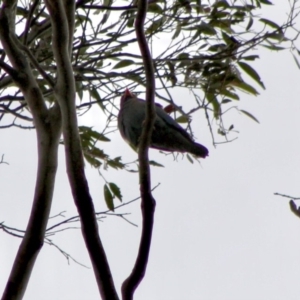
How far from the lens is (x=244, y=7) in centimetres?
326

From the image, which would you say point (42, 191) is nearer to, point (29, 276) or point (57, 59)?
point (29, 276)

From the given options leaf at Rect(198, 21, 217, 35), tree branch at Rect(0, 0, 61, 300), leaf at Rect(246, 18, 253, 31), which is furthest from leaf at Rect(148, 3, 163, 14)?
tree branch at Rect(0, 0, 61, 300)

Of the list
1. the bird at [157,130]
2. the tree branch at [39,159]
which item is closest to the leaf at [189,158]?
the bird at [157,130]

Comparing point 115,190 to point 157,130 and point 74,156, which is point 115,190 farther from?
point 74,156

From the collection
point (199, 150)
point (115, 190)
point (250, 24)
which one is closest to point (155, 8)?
point (250, 24)

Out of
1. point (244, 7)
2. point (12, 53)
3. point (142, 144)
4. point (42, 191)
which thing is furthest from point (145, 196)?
point (244, 7)

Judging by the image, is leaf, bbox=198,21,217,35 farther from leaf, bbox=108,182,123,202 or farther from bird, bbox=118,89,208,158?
leaf, bbox=108,182,123,202

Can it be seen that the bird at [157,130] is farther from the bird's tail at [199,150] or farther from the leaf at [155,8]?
the leaf at [155,8]

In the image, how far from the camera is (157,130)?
3.89 m

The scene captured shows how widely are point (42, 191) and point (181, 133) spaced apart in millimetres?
1912

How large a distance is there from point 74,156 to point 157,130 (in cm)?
207

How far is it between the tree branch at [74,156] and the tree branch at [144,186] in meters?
0.07

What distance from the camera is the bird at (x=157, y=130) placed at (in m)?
3.67

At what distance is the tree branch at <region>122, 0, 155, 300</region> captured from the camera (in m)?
1.67
